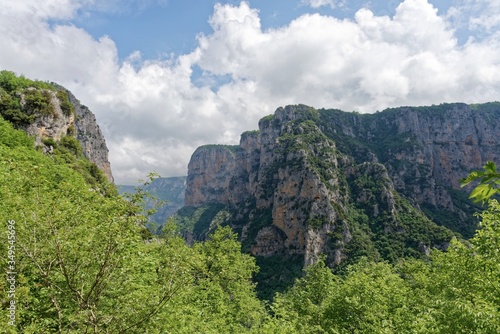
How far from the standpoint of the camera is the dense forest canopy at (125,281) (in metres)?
9.13

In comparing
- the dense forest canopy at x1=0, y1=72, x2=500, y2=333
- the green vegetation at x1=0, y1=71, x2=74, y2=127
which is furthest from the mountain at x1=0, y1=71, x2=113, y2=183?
the dense forest canopy at x1=0, y1=72, x2=500, y2=333

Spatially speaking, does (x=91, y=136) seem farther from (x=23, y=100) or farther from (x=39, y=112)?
(x=39, y=112)

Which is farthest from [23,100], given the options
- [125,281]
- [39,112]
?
[125,281]

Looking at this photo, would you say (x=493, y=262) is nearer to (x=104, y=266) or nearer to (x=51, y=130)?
(x=104, y=266)

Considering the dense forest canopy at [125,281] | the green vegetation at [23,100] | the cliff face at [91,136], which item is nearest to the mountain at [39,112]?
the green vegetation at [23,100]

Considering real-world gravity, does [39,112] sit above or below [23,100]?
below

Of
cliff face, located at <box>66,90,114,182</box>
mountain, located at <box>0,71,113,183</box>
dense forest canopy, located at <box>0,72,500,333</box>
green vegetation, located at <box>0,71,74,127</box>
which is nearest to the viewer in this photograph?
dense forest canopy, located at <box>0,72,500,333</box>

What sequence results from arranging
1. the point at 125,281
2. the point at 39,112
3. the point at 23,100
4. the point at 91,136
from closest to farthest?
the point at 125,281
the point at 23,100
the point at 39,112
the point at 91,136

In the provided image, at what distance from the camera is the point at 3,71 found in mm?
71312

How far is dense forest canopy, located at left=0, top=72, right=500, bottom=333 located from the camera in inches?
360

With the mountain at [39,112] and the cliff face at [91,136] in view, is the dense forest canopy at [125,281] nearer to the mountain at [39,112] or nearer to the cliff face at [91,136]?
the mountain at [39,112]

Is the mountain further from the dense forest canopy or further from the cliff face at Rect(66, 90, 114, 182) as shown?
the cliff face at Rect(66, 90, 114, 182)

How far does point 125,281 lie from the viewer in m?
9.94

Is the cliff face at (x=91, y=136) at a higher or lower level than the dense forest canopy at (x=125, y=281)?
higher
